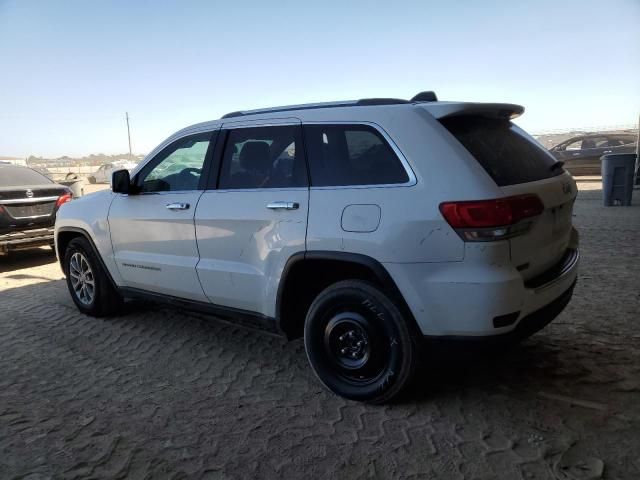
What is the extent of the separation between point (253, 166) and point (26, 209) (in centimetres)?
566

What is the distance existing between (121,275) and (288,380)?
6.61 ft

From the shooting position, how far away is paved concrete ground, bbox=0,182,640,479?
2.50 metres

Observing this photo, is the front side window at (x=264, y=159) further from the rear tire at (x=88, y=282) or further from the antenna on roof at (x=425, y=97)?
the rear tire at (x=88, y=282)

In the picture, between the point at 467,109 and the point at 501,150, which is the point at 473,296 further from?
the point at 467,109

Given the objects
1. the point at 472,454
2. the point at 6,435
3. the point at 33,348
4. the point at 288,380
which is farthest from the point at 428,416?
the point at 33,348

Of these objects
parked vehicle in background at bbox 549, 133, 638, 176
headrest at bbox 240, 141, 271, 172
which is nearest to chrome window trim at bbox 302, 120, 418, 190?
headrest at bbox 240, 141, 271, 172

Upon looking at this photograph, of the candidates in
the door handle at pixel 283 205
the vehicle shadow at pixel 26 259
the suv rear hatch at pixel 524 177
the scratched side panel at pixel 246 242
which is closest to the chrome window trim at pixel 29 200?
the vehicle shadow at pixel 26 259

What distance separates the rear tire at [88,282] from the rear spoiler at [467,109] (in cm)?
349

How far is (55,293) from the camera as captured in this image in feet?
19.7

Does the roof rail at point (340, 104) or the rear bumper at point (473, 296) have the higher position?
the roof rail at point (340, 104)

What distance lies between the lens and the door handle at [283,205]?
123 inches

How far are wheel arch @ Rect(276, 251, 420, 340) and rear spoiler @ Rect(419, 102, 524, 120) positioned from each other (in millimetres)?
947

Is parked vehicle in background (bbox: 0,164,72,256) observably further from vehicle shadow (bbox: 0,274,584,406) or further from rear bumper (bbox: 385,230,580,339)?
rear bumper (bbox: 385,230,580,339)

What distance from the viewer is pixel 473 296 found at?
254 centimetres
